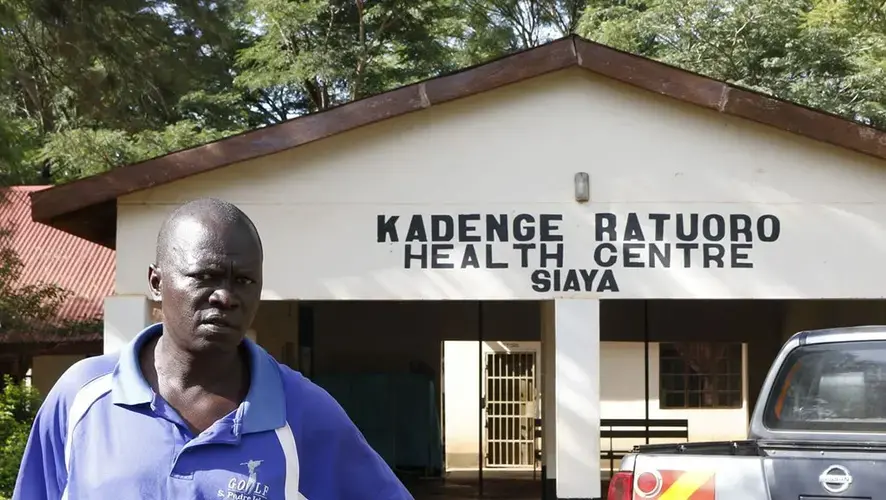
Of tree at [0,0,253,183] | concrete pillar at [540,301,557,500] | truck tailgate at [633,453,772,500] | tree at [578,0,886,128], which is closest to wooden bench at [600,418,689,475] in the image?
concrete pillar at [540,301,557,500]

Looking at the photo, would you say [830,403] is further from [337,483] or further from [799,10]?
[799,10]

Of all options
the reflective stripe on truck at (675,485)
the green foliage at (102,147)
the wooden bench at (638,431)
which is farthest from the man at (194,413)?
the green foliage at (102,147)

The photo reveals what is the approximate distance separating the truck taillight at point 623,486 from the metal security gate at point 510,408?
14.0 m

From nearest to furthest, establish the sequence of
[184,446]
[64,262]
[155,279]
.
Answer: [184,446], [155,279], [64,262]

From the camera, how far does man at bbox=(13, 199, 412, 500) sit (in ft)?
6.35

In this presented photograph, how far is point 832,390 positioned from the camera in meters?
6.12

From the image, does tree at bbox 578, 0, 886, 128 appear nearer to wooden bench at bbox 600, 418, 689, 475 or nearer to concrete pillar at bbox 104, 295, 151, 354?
wooden bench at bbox 600, 418, 689, 475

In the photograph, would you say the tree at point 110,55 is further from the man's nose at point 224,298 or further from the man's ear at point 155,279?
the man's nose at point 224,298

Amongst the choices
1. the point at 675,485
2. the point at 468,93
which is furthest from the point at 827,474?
the point at 468,93

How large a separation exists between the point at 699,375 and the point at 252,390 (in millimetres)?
17575

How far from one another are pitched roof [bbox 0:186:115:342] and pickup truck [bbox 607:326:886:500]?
43.2 ft

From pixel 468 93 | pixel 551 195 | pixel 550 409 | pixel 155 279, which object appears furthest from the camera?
pixel 550 409

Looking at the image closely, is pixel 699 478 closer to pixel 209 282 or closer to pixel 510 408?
pixel 209 282

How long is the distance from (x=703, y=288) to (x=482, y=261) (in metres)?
1.97
